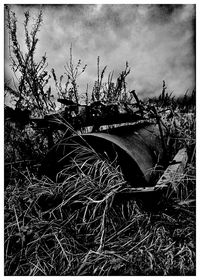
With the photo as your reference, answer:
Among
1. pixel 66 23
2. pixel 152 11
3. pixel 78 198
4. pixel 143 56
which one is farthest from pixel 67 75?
pixel 78 198

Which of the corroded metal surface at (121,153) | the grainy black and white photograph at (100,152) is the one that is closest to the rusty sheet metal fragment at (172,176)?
the grainy black and white photograph at (100,152)

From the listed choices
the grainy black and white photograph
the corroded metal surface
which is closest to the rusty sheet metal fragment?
the grainy black and white photograph

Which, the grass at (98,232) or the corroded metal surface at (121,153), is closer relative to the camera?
the grass at (98,232)

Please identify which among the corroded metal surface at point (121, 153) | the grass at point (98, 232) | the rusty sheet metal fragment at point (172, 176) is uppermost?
the corroded metal surface at point (121, 153)

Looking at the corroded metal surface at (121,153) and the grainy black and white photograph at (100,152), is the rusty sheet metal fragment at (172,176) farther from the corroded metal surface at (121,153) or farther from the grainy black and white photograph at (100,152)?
the corroded metal surface at (121,153)

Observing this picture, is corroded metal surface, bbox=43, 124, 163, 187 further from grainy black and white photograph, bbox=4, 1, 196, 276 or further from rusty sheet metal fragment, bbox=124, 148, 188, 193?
rusty sheet metal fragment, bbox=124, 148, 188, 193

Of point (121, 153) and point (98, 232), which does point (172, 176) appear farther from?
point (98, 232)

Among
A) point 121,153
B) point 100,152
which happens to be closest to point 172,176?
point 121,153

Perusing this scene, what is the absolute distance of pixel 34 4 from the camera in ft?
7.95

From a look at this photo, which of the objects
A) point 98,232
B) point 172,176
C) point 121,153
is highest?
point 121,153

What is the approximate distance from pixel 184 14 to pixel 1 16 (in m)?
1.55

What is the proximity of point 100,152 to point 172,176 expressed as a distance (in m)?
0.58

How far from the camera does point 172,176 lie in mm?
1807

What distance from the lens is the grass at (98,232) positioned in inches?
62.2
